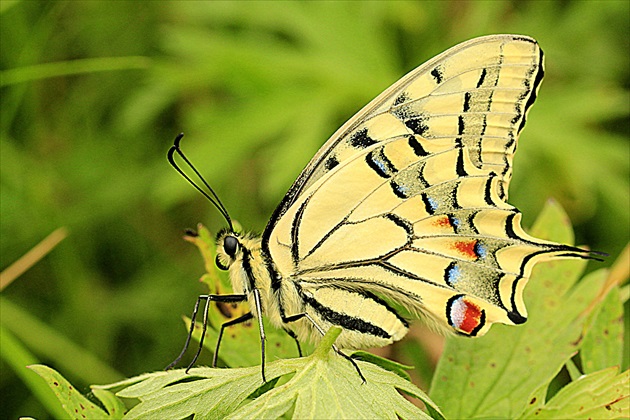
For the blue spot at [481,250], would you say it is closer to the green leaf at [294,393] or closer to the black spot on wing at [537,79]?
the black spot on wing at [537,79]

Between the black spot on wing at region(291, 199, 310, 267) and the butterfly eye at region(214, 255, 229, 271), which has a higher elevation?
the butterfly eye at region(214, 255, 229, 271)

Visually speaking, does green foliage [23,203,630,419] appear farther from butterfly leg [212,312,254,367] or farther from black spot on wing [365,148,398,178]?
black spot on wing [365,148,398,178]

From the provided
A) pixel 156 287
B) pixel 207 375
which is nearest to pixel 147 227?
pixel 156 287

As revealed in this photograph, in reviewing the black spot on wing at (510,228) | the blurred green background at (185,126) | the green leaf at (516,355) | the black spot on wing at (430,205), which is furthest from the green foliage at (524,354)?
the blurred green background at (185,126)

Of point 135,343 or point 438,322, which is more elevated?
point 135,343

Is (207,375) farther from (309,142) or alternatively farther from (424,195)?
(309,142)

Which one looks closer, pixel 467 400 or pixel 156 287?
pixel 467 400

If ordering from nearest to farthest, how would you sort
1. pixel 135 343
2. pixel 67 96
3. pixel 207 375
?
pixel 207 375
pixel 135 343
pixel 67 96

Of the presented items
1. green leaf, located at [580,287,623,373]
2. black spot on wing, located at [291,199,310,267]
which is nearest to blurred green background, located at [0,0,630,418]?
black spot on wing, located at [291,199,310,267]
